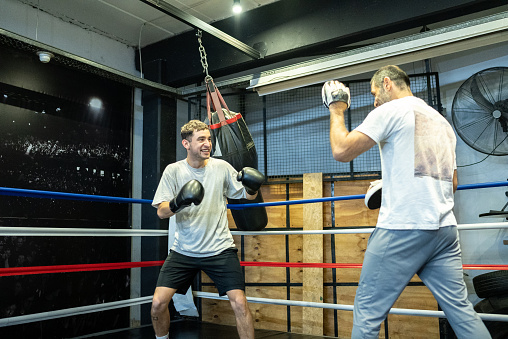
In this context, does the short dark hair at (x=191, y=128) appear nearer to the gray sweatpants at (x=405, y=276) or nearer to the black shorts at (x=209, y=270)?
the black shorts at (x=209, y=270)

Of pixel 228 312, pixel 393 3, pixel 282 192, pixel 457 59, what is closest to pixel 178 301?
pixel 228 312

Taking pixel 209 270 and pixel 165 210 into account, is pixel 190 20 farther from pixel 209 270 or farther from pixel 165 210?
pixel 209 270

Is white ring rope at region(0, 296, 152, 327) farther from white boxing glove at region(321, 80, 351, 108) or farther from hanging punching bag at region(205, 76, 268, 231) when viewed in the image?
white boxing glove at region(321, 80, 351, 108)

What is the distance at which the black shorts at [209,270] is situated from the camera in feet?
8.00

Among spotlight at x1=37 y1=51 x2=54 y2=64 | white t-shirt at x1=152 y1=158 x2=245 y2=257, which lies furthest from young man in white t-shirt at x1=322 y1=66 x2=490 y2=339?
spotlight at x1=37 y1=51 x2=54 y2=64

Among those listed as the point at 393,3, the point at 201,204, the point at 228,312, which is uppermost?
the point at 393,3

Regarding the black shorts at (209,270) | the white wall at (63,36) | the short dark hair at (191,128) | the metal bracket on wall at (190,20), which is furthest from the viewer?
the white wall at (63,36)

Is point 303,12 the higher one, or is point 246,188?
point 303,12

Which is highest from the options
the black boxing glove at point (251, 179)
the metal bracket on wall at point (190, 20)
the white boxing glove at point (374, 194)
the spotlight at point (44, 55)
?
the metal bracket on wall at point (190, 20)

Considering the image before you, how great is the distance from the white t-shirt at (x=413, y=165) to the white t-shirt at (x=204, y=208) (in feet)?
3.87

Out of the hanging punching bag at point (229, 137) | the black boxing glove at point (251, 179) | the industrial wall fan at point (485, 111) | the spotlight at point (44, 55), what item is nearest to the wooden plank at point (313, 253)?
the hanging punching bag at point (229, 137)

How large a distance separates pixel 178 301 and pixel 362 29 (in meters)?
2.66

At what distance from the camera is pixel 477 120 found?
3.40 meters

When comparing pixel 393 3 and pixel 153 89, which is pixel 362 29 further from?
pixel 153 89
